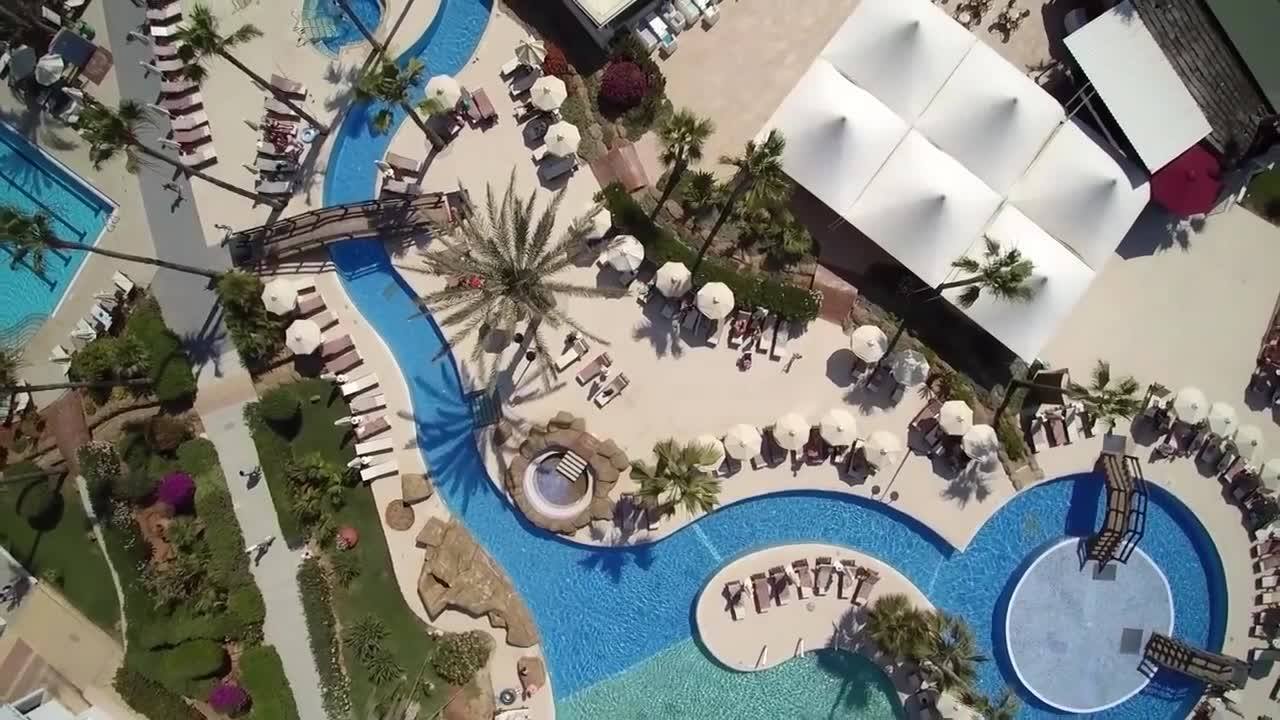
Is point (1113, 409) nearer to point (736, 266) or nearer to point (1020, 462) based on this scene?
point (1020, 462)

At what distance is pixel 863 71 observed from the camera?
21.8 metres

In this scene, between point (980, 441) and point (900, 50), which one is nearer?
point (900, 50)

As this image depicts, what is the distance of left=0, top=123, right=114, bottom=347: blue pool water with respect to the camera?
76.7ft

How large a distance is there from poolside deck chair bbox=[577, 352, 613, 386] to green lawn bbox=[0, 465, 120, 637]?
15635mm

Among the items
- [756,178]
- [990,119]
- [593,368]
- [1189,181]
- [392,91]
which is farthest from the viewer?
[593,368]

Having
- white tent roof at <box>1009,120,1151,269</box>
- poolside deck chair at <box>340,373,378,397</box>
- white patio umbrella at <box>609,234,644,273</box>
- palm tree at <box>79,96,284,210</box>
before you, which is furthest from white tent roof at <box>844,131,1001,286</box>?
palm tree at <box>79,96,284,210</box>

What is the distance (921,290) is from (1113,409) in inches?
243

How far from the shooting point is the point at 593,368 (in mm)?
22750

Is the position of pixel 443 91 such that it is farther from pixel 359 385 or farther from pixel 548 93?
pixel 359 385

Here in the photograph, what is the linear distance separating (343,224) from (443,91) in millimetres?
5016

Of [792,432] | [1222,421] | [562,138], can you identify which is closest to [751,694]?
[792,432]

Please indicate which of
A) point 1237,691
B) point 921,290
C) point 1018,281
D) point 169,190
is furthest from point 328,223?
point 1237,691

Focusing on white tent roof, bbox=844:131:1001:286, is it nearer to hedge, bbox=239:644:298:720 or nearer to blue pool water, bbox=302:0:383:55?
blue pool water, bbox=302:0:383:55

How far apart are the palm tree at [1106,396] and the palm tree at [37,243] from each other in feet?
85.3
